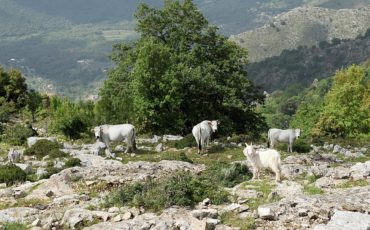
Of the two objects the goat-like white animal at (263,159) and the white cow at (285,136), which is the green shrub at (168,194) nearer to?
the goat-like white animal at (263,159)

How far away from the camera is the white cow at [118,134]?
32594mm

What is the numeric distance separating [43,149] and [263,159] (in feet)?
57.4

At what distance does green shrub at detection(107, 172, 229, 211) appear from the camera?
16.2m

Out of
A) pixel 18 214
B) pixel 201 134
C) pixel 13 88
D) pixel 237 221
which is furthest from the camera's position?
pixel 13 88

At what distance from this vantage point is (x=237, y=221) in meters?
14.8

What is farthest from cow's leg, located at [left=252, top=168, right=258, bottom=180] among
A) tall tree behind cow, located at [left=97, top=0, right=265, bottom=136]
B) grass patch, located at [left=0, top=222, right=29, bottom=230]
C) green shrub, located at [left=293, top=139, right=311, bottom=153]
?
tall tree behind cow, located at [left=97, top=0, right=265, bottom=136]

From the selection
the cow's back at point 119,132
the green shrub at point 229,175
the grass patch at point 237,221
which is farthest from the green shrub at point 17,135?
the grass patch at point 237,221

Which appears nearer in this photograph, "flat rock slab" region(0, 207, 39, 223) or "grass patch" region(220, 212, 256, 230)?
"grass patch" region(220, 212, 256, 230)

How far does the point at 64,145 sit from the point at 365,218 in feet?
85.4

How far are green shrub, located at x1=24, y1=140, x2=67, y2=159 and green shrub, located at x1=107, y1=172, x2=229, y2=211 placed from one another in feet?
48.3

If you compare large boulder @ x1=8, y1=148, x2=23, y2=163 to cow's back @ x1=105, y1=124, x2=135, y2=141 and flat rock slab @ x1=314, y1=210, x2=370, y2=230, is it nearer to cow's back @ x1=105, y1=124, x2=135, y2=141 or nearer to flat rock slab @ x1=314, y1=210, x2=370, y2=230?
cow's back @ x1=105, y1=124, x2=135, y2=141

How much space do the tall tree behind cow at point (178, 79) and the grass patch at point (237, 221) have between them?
1084 inches

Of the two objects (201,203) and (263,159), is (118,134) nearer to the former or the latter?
(263,159)

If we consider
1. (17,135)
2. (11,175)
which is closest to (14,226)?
(11,175)
